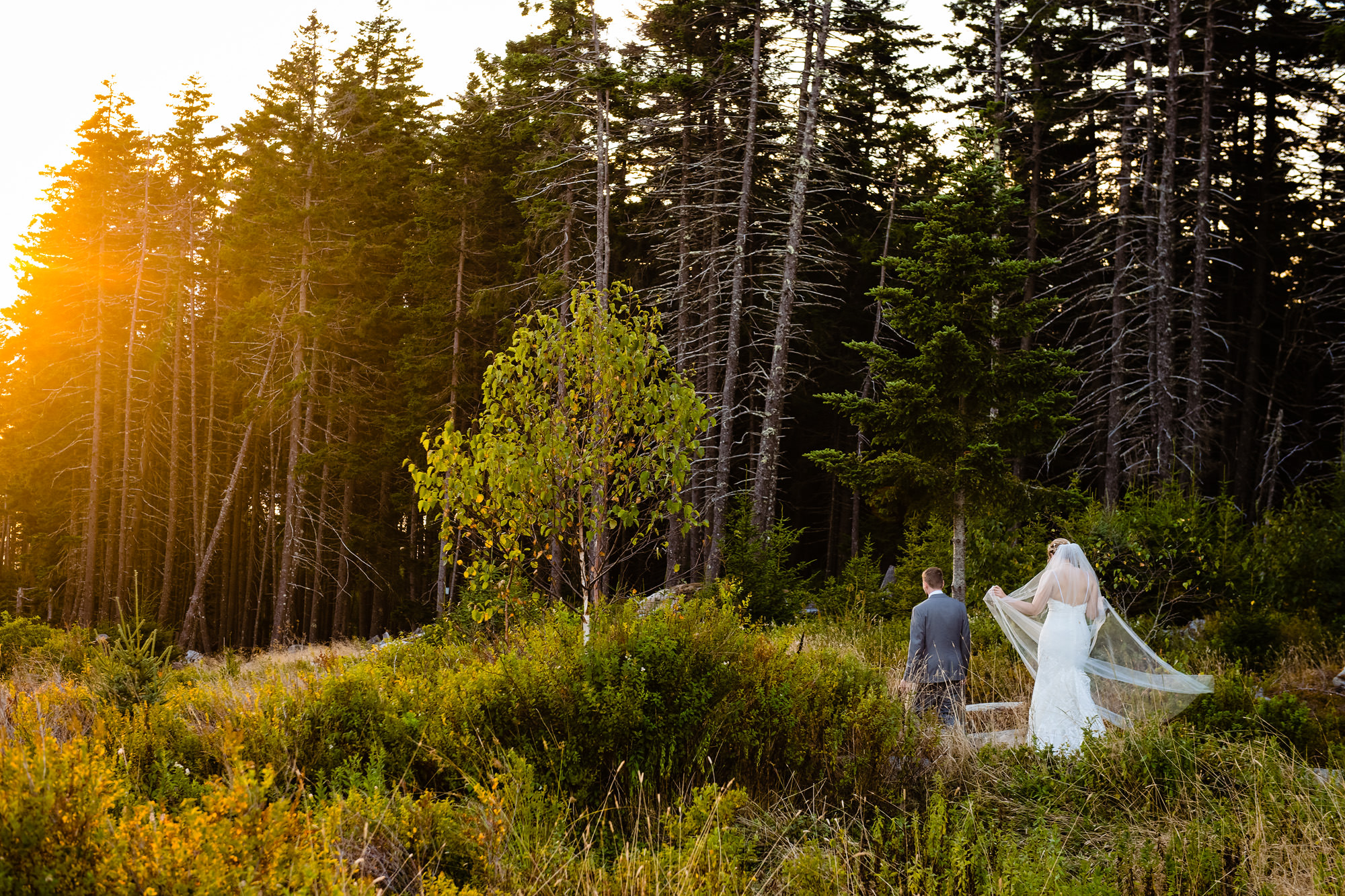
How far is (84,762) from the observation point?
336 centimetres

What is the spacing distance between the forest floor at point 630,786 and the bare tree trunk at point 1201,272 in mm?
13206

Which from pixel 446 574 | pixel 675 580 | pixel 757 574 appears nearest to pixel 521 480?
pixel 757 574

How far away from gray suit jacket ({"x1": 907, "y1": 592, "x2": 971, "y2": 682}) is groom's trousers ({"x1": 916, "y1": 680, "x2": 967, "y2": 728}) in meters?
0.08

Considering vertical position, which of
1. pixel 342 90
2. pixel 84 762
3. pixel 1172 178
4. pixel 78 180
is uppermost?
pixel 342 90

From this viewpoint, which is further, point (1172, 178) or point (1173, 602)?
point (1172, 178)

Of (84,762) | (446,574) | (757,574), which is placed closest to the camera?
(84,762)

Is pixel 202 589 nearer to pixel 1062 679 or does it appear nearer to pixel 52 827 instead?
pixel 1062 679

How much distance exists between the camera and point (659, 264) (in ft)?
91.4

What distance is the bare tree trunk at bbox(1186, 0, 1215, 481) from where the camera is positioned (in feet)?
64.7

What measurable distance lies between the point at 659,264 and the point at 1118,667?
21.7m

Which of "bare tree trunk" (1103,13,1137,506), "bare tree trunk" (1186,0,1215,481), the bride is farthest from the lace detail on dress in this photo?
"bare tree trunk" (1186,0,1215,481)

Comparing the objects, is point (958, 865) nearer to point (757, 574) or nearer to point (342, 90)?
point (757, 574)

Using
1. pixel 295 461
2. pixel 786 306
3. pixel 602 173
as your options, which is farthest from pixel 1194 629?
pixel 295 461

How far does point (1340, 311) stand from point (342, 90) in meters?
32.7
